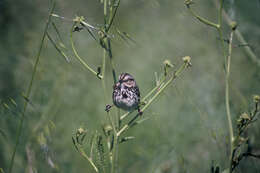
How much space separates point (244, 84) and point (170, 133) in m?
0.83

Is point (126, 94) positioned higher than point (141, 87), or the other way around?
point (141, 87)

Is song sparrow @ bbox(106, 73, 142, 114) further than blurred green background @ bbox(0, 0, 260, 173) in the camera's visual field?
No

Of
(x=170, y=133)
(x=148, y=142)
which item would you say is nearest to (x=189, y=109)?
(x=170, y=133)

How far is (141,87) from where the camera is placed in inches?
139

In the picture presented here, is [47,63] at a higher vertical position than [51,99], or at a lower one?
higher

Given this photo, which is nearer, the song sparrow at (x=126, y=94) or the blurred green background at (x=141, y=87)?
the song sparrow at (x=126, y=94)

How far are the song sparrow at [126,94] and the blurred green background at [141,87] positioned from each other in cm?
70

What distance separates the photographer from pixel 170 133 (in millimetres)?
3055

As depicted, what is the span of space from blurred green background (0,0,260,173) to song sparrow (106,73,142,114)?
70cm

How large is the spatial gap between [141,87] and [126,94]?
2.00 metres

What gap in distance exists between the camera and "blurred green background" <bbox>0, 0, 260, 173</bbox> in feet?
8.43

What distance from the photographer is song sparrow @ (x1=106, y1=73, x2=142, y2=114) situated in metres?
1.48

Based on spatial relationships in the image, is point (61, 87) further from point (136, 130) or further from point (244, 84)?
point (244, 84)

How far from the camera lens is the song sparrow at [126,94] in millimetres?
1476
